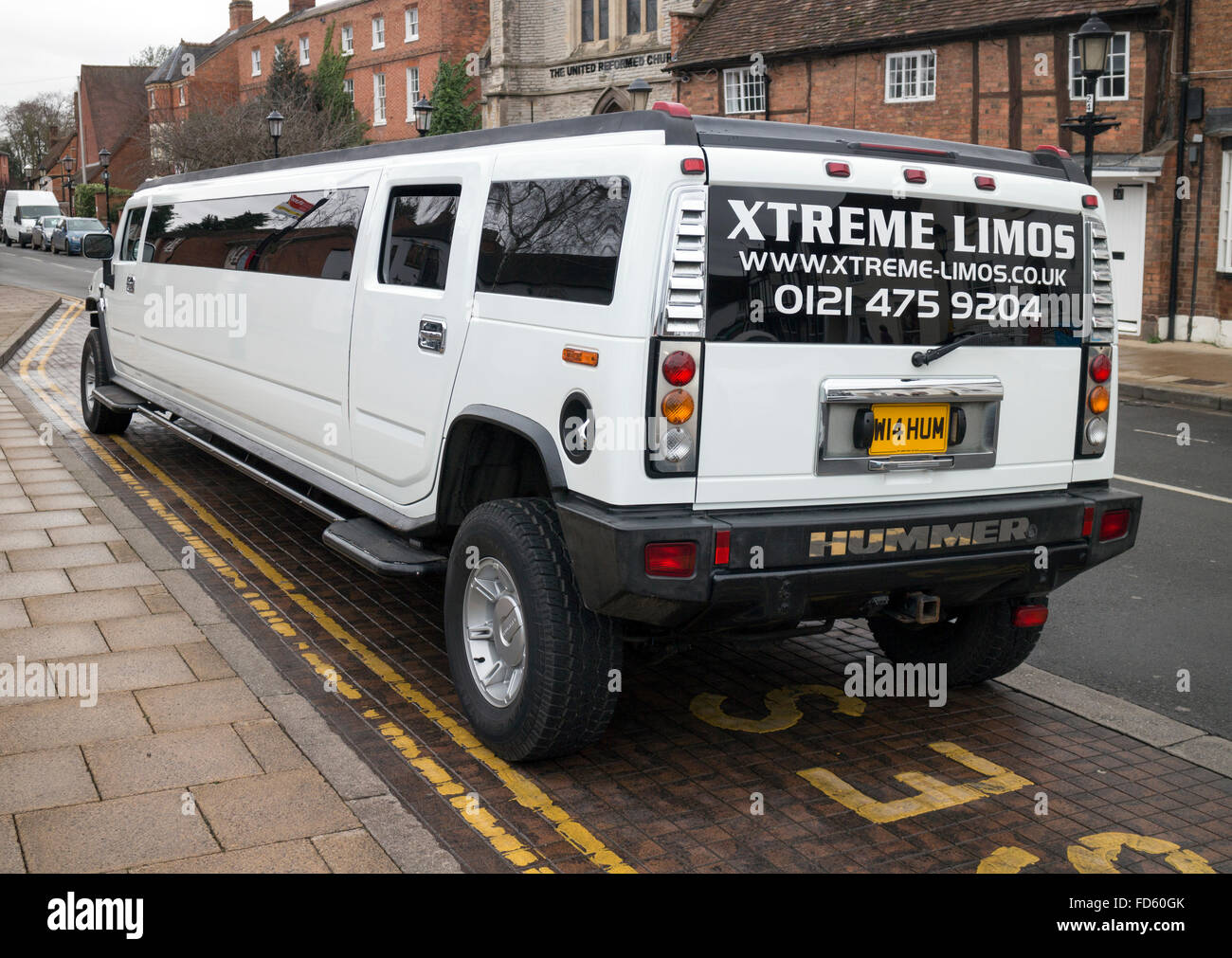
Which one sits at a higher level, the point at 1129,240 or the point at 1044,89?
the point at 1044,89

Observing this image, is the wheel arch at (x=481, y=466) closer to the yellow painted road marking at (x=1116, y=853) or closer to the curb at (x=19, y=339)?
the yellow painted road marking at (x=1116, y=853)

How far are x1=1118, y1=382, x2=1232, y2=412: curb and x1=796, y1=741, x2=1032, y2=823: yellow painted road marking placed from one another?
1160 cm

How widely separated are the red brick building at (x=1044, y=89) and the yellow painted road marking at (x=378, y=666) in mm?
14101

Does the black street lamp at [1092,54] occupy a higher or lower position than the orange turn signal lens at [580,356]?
higher

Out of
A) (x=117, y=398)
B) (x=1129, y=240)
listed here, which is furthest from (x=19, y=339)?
(x=1129, y=240)

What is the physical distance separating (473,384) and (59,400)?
1014 centimetres

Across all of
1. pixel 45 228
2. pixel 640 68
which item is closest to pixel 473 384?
pixel 640 68

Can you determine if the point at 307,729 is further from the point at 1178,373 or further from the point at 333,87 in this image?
the point at 333,87

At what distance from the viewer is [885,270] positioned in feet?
14.4

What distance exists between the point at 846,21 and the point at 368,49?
33747mm

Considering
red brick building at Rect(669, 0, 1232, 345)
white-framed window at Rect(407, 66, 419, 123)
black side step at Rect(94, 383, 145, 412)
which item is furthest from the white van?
black side step at Rect(94, 383, 145, 412)

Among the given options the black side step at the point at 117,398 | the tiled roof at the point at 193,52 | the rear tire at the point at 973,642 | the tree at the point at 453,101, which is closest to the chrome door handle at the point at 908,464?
the rear tire at the point at 973,642

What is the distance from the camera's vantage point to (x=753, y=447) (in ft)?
13.7

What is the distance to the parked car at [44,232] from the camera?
2076 inches
